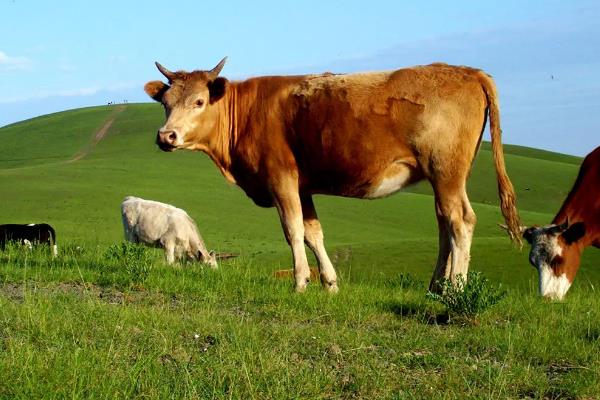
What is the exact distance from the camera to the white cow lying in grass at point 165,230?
19859 millimetres

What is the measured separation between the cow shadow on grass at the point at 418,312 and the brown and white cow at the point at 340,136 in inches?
49.5

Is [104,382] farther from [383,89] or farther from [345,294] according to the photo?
[383,89]

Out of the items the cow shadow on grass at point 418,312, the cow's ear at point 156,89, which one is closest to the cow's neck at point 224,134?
the cow's ear at point 156,89

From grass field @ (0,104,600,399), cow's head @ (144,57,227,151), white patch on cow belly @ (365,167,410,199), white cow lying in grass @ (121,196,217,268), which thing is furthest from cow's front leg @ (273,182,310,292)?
white cow lying in grass @ (121,196,217,268)

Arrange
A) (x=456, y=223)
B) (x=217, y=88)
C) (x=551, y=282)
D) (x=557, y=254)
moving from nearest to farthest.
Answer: (x=456, y=223) → (x=217, y=88) → (x=551, y=282) → (x=557, y=254)

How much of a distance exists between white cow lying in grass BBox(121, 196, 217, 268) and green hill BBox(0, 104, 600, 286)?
1100 mm

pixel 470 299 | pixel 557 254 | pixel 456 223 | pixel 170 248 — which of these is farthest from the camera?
pixel 170 248

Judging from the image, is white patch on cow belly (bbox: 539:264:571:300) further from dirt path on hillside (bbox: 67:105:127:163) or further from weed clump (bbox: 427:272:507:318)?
dirt path on hillside (bbox: 67:105:127:163)

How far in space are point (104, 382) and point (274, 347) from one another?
6.30 feet

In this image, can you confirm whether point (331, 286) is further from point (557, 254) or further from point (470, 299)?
point (557, 254)

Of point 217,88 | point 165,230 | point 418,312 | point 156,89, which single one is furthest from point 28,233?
point 418,312

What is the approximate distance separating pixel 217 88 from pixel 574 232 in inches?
240

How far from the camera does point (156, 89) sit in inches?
473

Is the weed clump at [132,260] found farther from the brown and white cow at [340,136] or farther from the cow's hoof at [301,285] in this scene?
the cow's hoof at [301,285]
